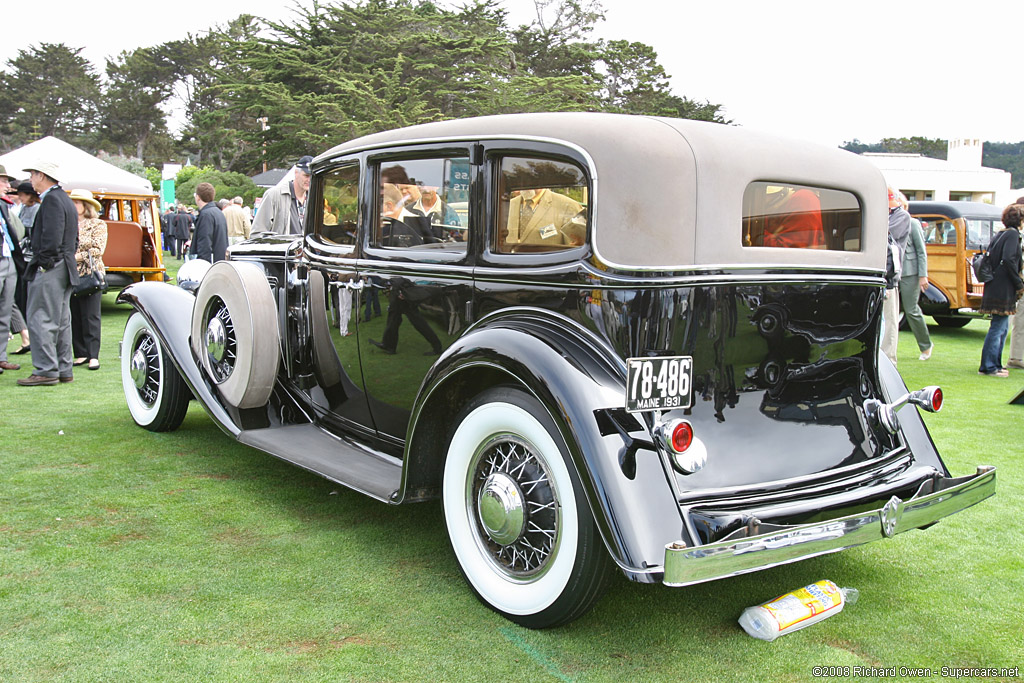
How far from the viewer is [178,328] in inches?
195

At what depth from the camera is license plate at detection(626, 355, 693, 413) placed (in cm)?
259

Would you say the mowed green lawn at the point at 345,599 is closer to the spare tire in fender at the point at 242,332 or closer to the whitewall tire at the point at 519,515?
the whitewall tire at the point at 519,515

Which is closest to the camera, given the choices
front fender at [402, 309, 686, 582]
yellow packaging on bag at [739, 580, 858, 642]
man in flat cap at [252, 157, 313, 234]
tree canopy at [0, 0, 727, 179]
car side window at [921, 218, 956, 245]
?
front fender at [402, 309, 686, 582]

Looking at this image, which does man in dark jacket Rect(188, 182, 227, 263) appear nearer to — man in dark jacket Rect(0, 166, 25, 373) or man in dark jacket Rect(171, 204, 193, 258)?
man in dark jacket Rect(0, 166, 25, 373)

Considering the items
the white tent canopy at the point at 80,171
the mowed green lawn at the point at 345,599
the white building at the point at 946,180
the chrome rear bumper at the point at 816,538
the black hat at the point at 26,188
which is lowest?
the mowed green lawn at the point at 345,599

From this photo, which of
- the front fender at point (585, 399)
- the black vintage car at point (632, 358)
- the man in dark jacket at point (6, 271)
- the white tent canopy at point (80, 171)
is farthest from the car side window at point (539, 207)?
the white tent canopy at point (80, 171)

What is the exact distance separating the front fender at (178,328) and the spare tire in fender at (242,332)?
10 cm

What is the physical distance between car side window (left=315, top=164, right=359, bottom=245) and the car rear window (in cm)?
192

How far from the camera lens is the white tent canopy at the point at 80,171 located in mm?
14219

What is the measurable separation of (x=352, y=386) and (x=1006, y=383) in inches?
267

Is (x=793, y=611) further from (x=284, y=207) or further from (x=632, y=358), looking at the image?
(x=284, y=207)

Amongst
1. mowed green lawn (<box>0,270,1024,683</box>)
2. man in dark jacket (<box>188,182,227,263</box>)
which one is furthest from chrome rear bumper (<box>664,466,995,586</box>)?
man in dark jacket (<box>188,182,227,263</box>)

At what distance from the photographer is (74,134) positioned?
67.8 metres

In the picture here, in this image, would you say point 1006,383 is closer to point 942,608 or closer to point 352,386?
point 942,608
